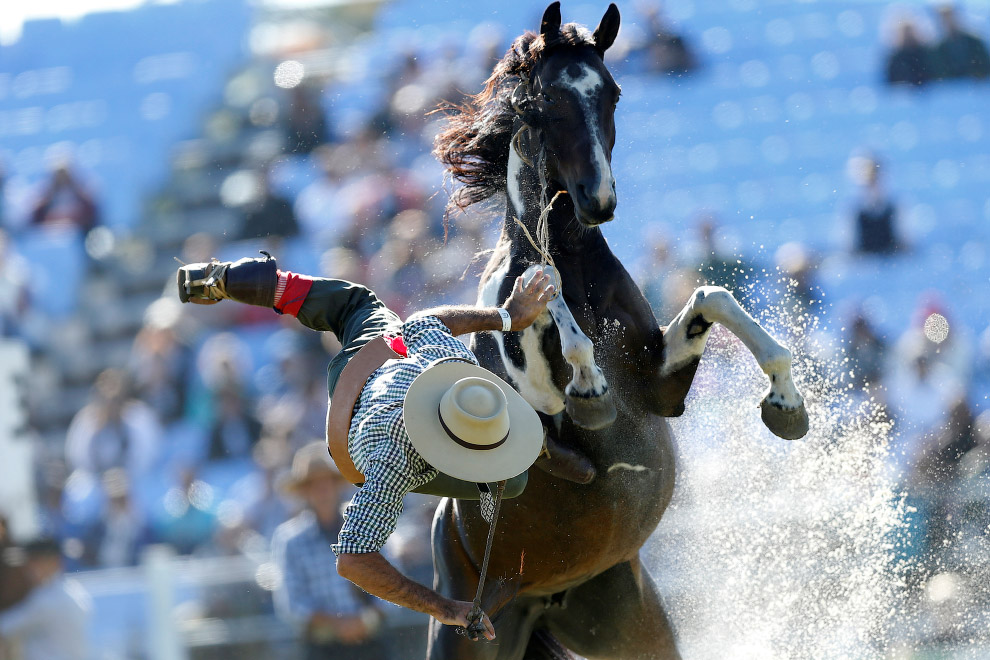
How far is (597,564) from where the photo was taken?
13.2 ft

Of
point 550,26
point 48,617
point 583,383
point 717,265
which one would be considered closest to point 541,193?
point 550,26

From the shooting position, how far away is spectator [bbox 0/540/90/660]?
21.2ft

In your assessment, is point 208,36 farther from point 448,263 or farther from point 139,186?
point 448,263

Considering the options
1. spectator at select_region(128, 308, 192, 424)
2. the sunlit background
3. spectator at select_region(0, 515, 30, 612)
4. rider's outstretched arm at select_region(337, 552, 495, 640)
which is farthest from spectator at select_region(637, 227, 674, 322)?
spectator at select_region(0, 515, 30, 612)

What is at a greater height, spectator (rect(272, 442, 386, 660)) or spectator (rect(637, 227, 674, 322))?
spectator (rect(637, 227, 674, 322))

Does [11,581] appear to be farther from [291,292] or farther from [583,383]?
[583,383]

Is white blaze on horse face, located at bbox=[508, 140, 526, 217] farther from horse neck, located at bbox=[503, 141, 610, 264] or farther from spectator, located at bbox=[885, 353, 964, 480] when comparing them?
spectator, located at bbox=[885, 353, 964, 480]

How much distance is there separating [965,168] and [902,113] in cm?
60

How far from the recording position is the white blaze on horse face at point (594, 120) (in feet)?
11.4

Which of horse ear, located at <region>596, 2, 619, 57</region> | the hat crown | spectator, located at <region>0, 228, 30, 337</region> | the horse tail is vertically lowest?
the horse tail

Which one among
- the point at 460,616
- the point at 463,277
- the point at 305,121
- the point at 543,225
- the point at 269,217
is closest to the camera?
the point at 460,616

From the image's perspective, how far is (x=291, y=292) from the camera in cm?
335

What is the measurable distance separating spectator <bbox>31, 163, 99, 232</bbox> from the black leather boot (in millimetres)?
7027

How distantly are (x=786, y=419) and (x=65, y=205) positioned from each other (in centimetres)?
771
